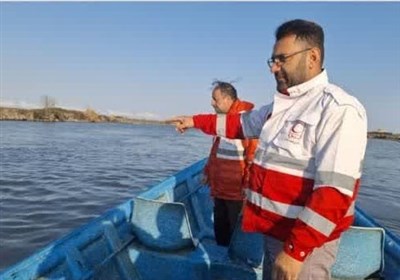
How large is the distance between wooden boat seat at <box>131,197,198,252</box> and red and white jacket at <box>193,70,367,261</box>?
2005 millimetres

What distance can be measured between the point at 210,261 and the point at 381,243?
168 cm

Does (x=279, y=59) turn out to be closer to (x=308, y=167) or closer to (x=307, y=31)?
(x=307, y=31)

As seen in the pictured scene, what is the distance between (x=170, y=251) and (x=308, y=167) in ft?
8.70

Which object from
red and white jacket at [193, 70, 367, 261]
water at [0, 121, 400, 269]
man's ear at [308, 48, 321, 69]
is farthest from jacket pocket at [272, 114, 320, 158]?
water at [0, 121, 400, 269]

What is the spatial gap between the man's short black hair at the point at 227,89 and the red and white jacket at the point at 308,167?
2103 mm

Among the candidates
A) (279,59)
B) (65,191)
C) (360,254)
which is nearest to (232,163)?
(360,254)

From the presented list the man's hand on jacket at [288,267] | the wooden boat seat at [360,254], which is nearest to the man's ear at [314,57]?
the man's hand on jacket at [288,267]

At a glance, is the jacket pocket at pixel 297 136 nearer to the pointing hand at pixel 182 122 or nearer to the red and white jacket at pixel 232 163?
the pointing hand at pixel 182 122

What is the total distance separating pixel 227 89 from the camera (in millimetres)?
4410

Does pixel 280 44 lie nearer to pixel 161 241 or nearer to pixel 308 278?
pixel 308 278

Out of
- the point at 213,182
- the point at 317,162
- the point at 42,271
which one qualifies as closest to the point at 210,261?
the point at 213,182

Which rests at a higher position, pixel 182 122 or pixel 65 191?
pixel 182 122

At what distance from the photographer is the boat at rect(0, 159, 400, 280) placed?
381 cm

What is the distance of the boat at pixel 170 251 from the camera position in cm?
381
